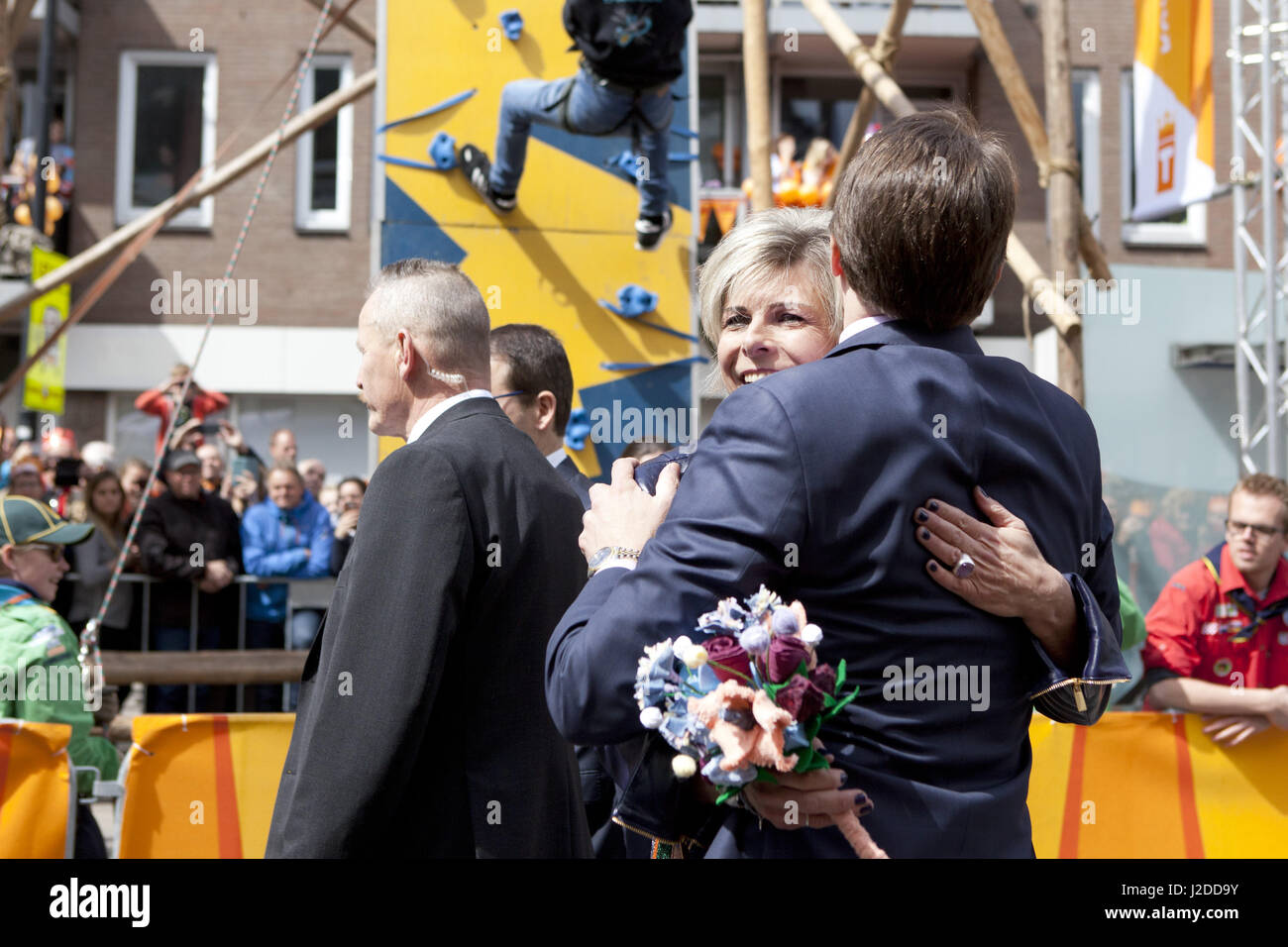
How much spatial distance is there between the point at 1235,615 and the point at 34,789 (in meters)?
4.28

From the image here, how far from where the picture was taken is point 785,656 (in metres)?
1.54

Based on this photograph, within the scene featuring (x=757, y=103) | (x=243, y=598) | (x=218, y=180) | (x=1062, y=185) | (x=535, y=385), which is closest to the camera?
(x=535, y=385)

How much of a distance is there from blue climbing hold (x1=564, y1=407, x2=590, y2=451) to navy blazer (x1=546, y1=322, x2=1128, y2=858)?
4305 millimetres

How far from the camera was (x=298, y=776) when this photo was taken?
2.29 meters

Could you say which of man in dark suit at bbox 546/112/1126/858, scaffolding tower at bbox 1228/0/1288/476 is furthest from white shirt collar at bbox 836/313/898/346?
scaffolding tower at bbox 1228/0/1288/476

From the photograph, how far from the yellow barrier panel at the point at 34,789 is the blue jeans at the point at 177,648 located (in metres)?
2.95

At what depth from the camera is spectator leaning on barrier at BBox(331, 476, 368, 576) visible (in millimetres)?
7645

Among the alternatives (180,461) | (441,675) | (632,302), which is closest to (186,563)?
(180,461)

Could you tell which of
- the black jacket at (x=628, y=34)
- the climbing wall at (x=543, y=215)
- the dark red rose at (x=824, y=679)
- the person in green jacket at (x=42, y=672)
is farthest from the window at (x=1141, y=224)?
the dark red rose at (x=824, y=679)

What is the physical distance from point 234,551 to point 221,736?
3.09 m

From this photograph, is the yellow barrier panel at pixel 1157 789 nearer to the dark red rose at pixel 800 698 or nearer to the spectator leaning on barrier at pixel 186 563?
the dark red rose at pixel 800 698

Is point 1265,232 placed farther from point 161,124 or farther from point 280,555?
point 161,124
